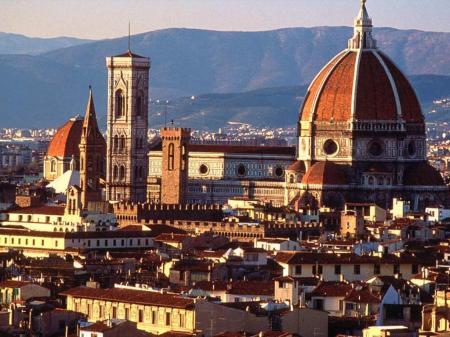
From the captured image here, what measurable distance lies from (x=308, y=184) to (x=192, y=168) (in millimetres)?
14938

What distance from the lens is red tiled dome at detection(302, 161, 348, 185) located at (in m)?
125

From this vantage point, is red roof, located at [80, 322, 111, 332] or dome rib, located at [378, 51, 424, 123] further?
dome rib, located at [378, 51, 424, 123]

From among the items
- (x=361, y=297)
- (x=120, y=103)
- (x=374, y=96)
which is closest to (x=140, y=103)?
(x=120, y=103)

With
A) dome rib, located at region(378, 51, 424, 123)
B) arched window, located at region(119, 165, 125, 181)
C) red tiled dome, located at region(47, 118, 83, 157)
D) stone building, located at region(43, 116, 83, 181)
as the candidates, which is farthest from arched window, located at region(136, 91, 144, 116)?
red tiled dome, located at region(47, 118, 83, 157)

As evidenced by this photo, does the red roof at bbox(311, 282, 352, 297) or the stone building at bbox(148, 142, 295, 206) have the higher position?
the stone building at bbox(148, 142, 295, 206)

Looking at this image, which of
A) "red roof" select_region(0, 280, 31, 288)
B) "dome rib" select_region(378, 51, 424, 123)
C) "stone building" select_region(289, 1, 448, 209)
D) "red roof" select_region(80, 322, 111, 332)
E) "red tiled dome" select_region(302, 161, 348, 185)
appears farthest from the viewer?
"dome rib" select_region(378, 51, 424, 123)

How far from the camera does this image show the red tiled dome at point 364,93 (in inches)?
5074

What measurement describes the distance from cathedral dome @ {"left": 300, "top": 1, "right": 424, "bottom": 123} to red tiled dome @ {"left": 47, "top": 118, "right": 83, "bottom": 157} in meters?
30.0

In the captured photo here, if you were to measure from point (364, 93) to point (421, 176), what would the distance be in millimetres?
5830

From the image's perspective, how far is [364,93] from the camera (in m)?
129

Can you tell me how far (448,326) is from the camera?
5319cm

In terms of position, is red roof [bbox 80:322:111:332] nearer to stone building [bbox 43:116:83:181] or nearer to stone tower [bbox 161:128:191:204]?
stone tower [bbox 161:128:191:204]

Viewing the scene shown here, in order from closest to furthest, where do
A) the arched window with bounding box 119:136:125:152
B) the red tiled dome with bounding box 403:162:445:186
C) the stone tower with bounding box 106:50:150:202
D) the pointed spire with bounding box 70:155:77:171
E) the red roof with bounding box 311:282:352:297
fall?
1. the red roof with bounding box 311:282:352:297
2. the red tiled dome with bounding box 403:162:445:186
3. the stone tower with bounding box 106:50:150:202
4. the arched window with bounding box 119:136:125:152
5. the pointed spire with bounding box 70:155:77:171

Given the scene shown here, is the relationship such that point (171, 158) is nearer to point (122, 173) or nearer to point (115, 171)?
point (122, 173)
